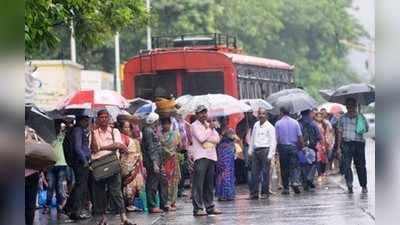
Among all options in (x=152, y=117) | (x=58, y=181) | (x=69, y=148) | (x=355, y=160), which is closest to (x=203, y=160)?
(x=152, y=117)

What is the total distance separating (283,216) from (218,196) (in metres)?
0.89

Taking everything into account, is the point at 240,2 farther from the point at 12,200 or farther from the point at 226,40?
the point at 12,200

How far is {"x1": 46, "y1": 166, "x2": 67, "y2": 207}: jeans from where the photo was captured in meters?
10.1

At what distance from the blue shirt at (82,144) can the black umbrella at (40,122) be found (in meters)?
0.33

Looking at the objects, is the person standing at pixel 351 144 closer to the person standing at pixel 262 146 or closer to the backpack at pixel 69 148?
the person standing at pixel 262 146

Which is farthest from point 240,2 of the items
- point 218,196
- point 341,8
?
point 218,196

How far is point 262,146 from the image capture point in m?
10.2

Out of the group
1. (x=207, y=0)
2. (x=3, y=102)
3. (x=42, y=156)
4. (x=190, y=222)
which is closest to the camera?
(x=3, y=102)

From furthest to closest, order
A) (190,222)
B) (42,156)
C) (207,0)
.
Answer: (207,0)
(190,222)
(42,156)

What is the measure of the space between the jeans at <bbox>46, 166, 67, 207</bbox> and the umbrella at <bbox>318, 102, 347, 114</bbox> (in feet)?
8.78

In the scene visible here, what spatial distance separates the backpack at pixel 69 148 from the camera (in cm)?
947

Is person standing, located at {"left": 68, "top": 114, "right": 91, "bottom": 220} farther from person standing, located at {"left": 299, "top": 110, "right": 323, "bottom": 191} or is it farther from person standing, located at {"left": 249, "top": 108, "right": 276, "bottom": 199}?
person standing, located at {"left": 299, "top": 110, "right": 323, "bottom": 191}

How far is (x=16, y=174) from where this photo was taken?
7.27 meters

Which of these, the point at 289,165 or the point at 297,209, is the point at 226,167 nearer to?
the point at 289,165
